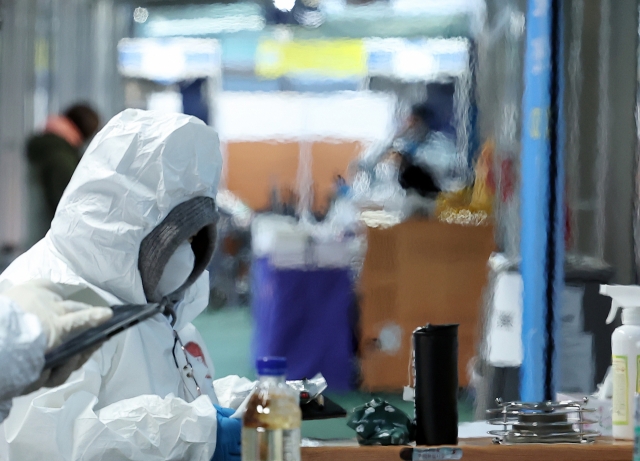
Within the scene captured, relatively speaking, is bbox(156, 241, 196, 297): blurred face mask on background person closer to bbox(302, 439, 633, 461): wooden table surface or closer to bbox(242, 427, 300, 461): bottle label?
bbox(302, 439, 633, 461): wooden table surface

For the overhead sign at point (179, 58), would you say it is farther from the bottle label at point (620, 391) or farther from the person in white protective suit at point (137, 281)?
the bottle label at point (620, 391)

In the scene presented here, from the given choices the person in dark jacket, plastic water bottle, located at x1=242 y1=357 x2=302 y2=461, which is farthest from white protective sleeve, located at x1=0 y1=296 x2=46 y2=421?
the person in dark jacket

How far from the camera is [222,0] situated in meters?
5.72

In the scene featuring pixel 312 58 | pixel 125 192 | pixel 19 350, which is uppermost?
pixel 312 58

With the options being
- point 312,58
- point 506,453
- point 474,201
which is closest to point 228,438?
point 506,453

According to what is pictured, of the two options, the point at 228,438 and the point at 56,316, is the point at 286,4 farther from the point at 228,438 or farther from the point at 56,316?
the point at 56,316

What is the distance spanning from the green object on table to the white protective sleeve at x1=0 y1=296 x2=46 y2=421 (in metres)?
0.64

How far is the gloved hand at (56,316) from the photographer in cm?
89

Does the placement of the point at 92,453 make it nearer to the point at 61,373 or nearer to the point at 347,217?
the point at 61,373

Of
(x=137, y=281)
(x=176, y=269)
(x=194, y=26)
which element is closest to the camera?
(x=137, y=281)

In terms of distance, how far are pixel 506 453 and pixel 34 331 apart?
74 centimetres

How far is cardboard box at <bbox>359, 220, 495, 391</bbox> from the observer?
420 centimetres

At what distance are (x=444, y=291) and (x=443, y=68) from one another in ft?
4.47

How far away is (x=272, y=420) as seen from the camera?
96cm
